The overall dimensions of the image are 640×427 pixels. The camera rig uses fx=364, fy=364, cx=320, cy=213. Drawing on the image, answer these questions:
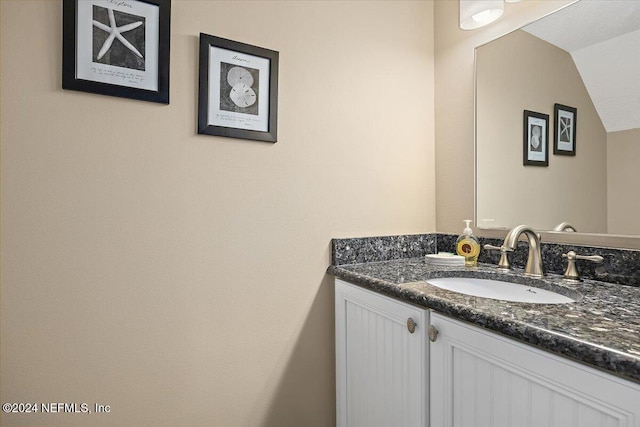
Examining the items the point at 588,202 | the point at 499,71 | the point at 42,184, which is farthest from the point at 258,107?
the point at 588,202

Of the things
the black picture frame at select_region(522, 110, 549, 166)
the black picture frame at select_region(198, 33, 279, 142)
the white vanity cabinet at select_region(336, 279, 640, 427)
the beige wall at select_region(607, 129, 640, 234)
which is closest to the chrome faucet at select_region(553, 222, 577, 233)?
the beige wall at select_region(607, 129, 640, 234)

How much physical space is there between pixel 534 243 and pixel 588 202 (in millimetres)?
226

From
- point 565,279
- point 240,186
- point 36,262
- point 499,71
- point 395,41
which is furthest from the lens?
point 395,41

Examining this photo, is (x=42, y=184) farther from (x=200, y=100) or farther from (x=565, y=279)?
(x=565, y=279)

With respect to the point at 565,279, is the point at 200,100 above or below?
above

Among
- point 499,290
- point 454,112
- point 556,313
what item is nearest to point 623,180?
point 499,290

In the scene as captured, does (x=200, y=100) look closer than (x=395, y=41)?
Yes

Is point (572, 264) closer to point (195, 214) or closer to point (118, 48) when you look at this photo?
point (195, 214)

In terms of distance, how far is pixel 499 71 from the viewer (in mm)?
1538

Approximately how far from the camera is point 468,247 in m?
1.54

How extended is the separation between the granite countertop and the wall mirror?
25 centimetres

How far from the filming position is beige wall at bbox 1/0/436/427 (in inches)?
40.6

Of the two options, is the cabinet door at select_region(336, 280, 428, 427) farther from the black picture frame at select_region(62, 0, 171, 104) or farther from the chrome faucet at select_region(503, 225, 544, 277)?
the black picture frame at select_region(62, 0, 171, 104)

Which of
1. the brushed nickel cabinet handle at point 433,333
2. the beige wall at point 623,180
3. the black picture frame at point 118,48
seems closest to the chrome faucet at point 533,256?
the beige wall at point 623,180
